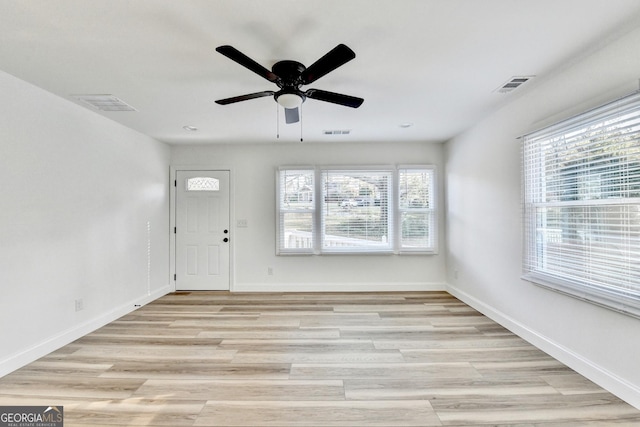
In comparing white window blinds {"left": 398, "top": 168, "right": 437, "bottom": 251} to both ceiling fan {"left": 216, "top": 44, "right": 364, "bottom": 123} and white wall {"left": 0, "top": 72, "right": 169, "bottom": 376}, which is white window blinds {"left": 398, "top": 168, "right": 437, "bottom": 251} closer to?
ceiling fan {"left": 216, "top": 44, "right": 364, "bottom": 123}

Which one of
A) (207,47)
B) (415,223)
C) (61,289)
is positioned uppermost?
(207,47)

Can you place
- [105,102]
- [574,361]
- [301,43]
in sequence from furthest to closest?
[105,102], [574,361], [301,43]

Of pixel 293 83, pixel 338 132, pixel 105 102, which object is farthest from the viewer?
pixel 338 132

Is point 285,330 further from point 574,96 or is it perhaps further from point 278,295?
point 574,96

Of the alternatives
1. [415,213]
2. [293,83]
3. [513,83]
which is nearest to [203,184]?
[293,83]

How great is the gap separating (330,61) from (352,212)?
10.2 feet

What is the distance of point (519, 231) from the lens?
2959 mm

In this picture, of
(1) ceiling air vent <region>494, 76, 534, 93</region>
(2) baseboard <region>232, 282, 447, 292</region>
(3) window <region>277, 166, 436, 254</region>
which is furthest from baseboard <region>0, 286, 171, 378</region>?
(1) ceiling air vent <region>494, 76, 534, 93</region>

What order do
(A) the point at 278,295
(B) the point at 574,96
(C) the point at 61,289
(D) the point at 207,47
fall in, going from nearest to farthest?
(D) the point at 207,47, (B) the point at 574,96, (C) the point at 61,289, (A) the point at 278,295

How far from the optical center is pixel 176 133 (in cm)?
407

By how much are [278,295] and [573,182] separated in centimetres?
388

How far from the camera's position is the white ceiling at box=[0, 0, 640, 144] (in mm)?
1646

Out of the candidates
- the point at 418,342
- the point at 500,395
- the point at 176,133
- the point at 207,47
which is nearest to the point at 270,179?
the point at 176,133

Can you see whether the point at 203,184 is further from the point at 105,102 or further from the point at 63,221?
the point at 63,221
